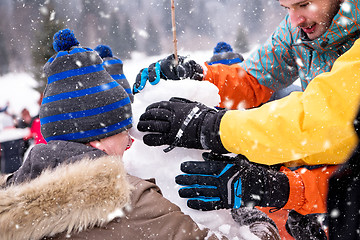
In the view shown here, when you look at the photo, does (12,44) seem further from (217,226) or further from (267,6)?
(217,226)

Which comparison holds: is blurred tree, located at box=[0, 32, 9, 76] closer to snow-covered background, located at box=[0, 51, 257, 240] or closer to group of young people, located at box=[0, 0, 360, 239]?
group of young people, located at box=[0, 0, 360, 239]

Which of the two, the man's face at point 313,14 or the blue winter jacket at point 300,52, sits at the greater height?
the man's face at point 313,14

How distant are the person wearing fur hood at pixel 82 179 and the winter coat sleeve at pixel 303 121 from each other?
428mm

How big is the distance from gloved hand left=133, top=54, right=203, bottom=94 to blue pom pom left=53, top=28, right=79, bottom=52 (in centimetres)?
40

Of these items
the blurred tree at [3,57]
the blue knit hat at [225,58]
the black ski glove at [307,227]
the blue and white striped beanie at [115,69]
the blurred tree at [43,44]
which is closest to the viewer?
the black ski glove at [307,227]

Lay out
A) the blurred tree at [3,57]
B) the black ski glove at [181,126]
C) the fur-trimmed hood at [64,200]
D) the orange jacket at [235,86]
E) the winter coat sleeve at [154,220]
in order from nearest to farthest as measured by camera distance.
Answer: the fur-trimmed hood at [64,200]
the winter coat sleeve at [154,220]
the black ski glove at [181,126]
the orange jacket at [235,86]
the blurred tree at [3,57]

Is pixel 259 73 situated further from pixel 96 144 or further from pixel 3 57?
pixel 3 57

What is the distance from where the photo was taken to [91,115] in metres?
1.63

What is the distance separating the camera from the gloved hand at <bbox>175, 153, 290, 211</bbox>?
5.05 ft

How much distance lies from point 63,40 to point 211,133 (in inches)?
36.5

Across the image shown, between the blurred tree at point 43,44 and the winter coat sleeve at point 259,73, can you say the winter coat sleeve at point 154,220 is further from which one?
the blurred tree at point 43,44

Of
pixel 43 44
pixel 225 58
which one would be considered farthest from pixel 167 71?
pixel 43 44

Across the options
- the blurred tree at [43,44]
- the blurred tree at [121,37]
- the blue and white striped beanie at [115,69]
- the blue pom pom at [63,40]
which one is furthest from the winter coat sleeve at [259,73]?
the blurred tree at [121,37]

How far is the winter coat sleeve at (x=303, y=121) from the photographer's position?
1.42m
